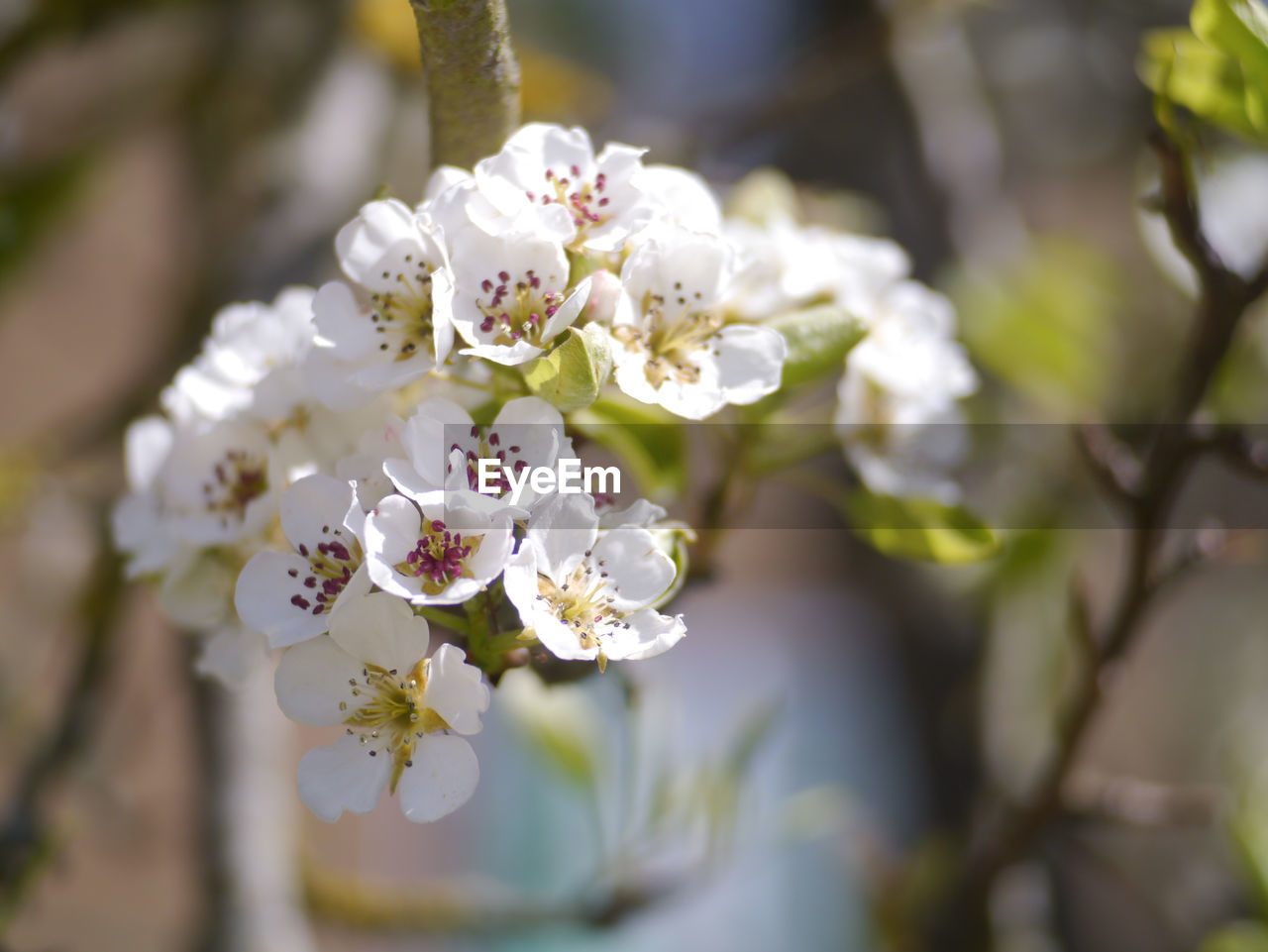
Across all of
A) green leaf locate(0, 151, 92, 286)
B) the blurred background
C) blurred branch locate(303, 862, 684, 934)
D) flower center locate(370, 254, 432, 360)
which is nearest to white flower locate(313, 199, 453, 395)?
flower center locate(370, 254, 432, 360)

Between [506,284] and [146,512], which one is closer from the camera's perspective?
[506,284]

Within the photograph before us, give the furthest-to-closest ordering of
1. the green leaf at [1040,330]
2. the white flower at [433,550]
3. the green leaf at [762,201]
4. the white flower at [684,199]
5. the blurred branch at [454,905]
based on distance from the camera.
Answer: the green leaf at [1040,330] → the blurred branch at [454,905] → the green leaf at [762,201] → the white flower at [684,199] → the white flower at [433,550]

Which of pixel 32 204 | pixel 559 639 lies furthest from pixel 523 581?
pixel 32 204

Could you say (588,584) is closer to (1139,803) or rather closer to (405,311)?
(405,311)

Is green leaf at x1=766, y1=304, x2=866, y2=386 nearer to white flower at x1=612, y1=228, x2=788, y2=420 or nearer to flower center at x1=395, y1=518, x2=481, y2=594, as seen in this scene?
white flower at x1=612, y1=228, x2=788, y2=420

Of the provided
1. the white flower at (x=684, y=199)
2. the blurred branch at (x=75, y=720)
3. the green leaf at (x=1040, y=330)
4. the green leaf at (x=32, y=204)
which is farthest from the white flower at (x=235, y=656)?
the green leaf at (x=1040, y=330)

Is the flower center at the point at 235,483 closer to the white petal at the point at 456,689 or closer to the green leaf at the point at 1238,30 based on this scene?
the white petal at the point at 456,689

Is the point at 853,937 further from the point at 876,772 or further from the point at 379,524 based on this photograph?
the point at 379,524
